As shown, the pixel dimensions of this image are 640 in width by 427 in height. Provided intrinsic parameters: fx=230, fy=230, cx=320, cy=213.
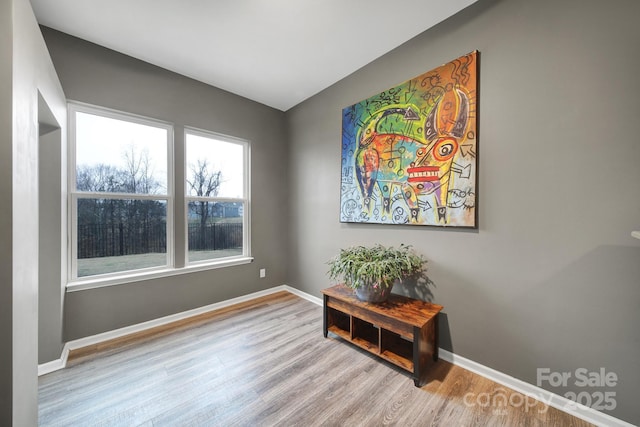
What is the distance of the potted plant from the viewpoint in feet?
6.19

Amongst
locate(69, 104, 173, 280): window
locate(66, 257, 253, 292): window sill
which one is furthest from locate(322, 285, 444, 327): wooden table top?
locate(69, 104, 173, 280): window

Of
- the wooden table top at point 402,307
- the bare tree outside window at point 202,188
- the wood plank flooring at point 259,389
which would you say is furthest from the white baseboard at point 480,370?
the bare tree outside window at point 202,188

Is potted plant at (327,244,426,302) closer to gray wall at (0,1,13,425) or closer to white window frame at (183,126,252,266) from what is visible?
white window frame at (183,126,252,266)

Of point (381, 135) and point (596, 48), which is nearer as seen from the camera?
point (596, 48)

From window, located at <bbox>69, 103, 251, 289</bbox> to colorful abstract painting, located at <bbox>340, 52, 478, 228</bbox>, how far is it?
1.68 m

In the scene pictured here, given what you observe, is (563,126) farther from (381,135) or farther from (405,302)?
(405,302)

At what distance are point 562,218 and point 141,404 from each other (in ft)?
9.63

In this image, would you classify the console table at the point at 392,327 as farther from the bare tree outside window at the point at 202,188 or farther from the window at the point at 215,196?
the bare tree outside window at the point at 202,188

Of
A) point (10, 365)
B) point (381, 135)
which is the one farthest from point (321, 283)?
point (10, 365)

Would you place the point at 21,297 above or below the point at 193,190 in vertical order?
below

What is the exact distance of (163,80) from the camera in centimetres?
255

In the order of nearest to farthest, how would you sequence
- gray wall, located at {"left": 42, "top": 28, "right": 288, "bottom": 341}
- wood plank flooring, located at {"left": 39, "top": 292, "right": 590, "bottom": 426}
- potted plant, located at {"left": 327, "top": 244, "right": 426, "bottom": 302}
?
wood plank flooring, located at {"left": 39, "top": 292, "right": 590, "bottom": 426}
potted plant, located at {"left": 327, "top": 244, "right": 426, "bottom": 302}
gray wall, located at {"left": 42, "top": 28, "right": 288, "bottom": 341}

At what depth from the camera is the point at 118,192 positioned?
2.37 meters

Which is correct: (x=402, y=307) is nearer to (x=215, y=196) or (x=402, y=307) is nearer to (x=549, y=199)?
(x=549, y=199)
